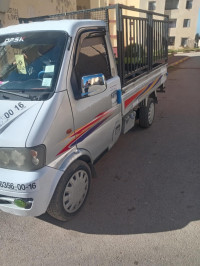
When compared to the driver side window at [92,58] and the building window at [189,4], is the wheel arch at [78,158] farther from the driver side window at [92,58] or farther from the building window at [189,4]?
the building window at [189,4]

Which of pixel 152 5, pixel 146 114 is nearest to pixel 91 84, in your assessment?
pixel 146 114

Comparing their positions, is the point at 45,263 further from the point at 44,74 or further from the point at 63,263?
the point at 44,74

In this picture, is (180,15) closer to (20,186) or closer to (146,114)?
(146,114)

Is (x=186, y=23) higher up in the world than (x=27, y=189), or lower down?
higher up

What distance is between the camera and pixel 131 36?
3.79 m

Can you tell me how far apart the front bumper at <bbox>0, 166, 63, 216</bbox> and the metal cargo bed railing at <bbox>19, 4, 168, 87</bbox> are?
79.2 inches

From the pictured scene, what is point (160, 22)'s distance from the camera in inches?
206

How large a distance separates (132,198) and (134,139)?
1951 mm

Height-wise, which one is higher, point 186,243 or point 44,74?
point 44,74

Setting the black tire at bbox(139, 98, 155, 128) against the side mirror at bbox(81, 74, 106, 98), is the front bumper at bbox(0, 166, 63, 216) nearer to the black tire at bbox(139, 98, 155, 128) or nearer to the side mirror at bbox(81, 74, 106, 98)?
the side mirror at bbox(81, 74, 106, 98)

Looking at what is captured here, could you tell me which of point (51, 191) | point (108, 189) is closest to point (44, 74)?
point (51, 191)

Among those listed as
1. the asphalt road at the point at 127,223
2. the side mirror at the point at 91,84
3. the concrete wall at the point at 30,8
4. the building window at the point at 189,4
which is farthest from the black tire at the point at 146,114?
the building window at the point at 189,4

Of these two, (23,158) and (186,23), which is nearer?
(23,158)

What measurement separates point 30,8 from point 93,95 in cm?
719
